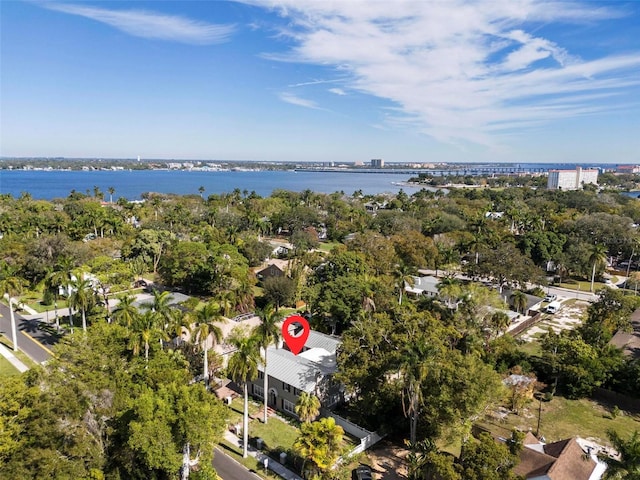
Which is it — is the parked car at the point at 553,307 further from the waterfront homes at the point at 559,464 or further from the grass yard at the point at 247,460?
the grass yard at the point at 247,460

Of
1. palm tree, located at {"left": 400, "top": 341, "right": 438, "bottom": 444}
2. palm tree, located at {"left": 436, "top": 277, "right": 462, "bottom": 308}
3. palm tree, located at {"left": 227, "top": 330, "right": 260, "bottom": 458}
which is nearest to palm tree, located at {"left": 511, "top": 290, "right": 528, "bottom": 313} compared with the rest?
palm tree, located at {"left": 436, "top": 277, "right": 462, "bottom": 308}

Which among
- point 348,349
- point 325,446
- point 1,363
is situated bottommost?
point 1,363

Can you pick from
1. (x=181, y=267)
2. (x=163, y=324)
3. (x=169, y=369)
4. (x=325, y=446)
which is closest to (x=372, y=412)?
(x=325, y=446)

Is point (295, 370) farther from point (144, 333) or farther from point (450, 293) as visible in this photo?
point (450, 293)

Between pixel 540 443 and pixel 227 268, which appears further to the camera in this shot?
pixel 227 268

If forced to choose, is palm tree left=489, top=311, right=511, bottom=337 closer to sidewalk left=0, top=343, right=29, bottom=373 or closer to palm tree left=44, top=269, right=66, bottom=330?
sidewalk left=0, top=343, right=29, bottom=373


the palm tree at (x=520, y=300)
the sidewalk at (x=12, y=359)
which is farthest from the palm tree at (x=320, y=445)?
the palm tree at (x=520, y=300)

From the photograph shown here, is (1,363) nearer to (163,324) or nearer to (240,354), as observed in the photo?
(163,324)
